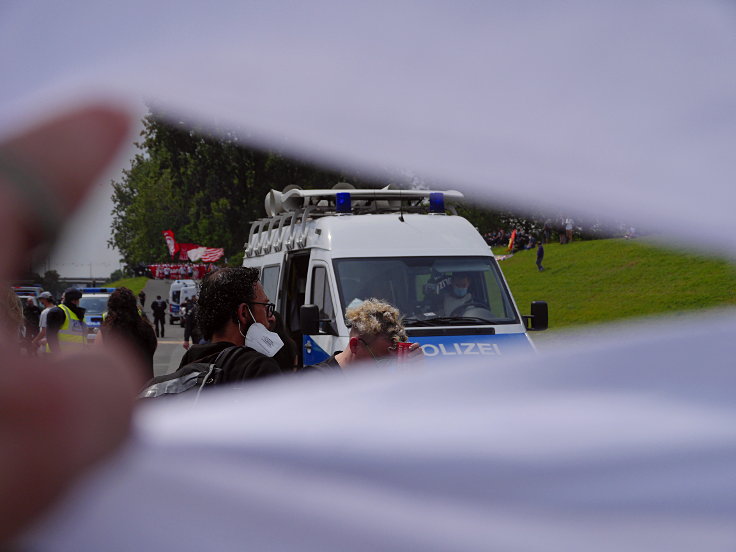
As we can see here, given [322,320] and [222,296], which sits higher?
[222,296]

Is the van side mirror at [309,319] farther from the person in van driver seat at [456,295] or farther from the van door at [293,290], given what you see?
the van door at [293,290]

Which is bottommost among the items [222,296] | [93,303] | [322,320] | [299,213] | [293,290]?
[93,303]

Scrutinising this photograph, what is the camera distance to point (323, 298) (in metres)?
7.88

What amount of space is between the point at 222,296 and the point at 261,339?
41 cm

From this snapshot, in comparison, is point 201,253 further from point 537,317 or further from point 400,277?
point 400,277

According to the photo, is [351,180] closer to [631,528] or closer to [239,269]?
[631,528]

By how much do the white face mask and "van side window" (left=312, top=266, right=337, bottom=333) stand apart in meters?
3.47

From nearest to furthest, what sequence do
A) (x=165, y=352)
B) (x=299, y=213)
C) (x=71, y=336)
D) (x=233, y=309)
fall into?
(x=71, y=336) < (x=233, y=309) < (x=165, y=352) < (x=299, y=213)

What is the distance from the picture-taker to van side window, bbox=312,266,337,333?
7.55 meters

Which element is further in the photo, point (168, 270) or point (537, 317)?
point (537, 317)

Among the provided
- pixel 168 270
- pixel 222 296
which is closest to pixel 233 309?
pixel 222 296

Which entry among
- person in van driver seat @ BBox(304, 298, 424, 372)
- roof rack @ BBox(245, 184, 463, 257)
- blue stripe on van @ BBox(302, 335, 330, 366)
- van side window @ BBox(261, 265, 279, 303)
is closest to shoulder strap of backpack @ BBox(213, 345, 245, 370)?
person in van driver seat @ BBox(304, 298, 424, 372)

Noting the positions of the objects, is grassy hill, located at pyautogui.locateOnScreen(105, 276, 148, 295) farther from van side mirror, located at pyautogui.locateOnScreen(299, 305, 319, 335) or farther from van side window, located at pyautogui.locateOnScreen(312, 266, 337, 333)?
van side window, located at pyautogui.locateOnScreen(312, 266, 337, 333)

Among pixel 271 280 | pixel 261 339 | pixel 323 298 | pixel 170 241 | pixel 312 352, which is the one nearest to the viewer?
pixel 170 241
